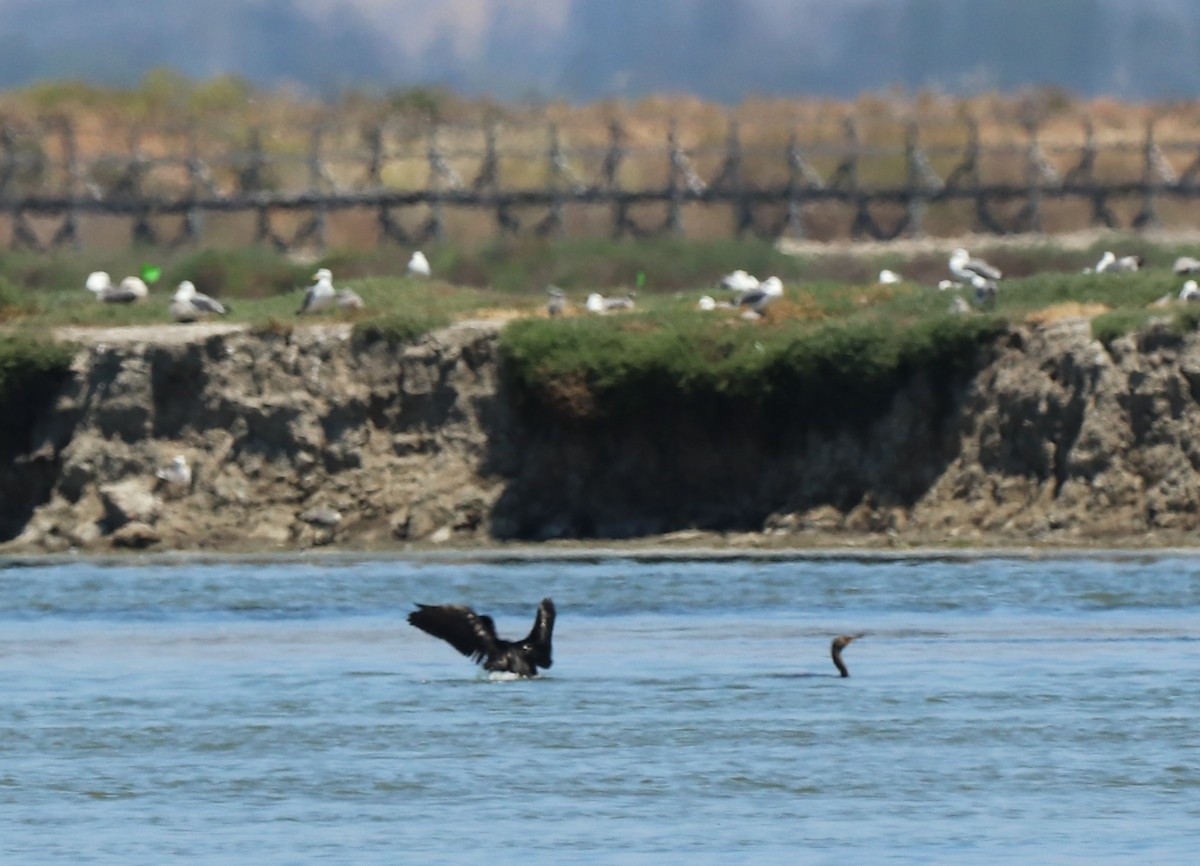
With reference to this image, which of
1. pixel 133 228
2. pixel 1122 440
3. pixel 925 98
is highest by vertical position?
pixel 925 98

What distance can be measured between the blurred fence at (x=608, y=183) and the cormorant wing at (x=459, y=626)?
3809cm

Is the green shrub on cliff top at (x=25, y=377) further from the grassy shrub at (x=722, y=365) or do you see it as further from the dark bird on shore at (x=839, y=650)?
the dark bird on shore at (x=839, y=650)

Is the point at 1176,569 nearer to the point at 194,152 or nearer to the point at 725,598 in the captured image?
the point at 725,598

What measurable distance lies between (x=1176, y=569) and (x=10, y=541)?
54.8 feet

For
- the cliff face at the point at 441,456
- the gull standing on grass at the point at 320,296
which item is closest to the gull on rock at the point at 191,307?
the cliff face at the point at 441,456

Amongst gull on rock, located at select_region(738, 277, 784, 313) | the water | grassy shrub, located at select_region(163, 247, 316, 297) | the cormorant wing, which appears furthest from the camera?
Result: grassy shrub, located at select_region(163, 247, 316, 297)

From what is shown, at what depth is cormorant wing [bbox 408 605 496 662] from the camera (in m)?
25.0

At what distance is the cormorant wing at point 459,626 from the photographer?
986 inches

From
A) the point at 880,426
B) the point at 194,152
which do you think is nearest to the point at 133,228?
the point at 194,152

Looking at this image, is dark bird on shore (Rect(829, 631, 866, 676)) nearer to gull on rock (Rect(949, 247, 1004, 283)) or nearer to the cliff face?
the cliff face

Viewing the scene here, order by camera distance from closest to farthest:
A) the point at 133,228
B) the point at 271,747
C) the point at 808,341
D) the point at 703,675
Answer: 1. the point at 271,747
2. the point at 703,675
3. the point at 808,341
4. the point at 133,228

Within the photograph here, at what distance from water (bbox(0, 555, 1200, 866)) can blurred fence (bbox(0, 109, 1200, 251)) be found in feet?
101

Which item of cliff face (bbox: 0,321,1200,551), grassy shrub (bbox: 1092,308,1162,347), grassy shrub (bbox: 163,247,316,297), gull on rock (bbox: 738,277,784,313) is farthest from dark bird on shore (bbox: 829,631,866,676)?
grassy shrub (bbox: 163,247,316,297)

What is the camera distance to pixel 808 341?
142 feet
